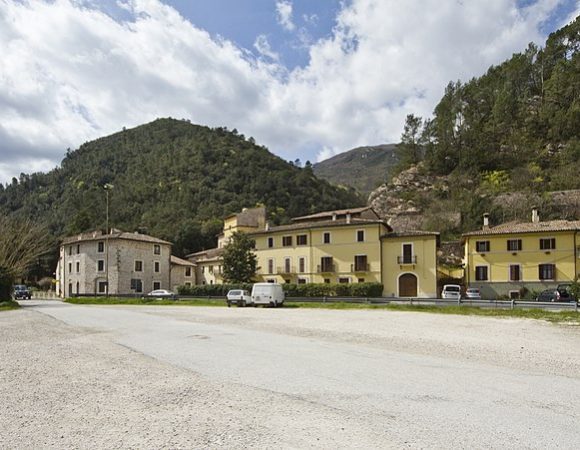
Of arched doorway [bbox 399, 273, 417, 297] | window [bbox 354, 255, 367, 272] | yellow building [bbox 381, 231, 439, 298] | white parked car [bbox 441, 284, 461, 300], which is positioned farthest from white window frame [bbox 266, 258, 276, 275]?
white parked car [bbox 441, 284, 461, 300]

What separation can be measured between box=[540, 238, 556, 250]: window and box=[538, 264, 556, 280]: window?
174cm

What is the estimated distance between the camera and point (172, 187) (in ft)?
411

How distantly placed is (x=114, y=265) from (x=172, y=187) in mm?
62051

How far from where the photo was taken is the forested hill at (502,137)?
249ft

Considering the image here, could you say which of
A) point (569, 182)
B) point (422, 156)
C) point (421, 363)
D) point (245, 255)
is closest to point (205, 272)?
point (245, 255)

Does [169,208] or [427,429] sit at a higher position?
[169,208]

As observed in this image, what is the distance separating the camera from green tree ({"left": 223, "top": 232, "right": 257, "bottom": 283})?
55719mm

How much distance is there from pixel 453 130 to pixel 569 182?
26084 mm

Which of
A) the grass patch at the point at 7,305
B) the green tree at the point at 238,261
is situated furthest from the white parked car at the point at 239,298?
the grass patch at the point at 7,305

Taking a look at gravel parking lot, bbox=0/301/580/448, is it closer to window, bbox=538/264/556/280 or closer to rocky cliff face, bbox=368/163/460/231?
window, bbox=538/264/556/280

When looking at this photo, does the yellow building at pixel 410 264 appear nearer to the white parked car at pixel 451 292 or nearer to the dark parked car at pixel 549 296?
the white parked car at pixel 451 292

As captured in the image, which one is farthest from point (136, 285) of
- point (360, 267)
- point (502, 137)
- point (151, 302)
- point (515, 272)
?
point (502, 137)

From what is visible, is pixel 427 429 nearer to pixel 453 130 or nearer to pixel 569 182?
pixel 569 182

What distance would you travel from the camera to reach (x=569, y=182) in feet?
239
